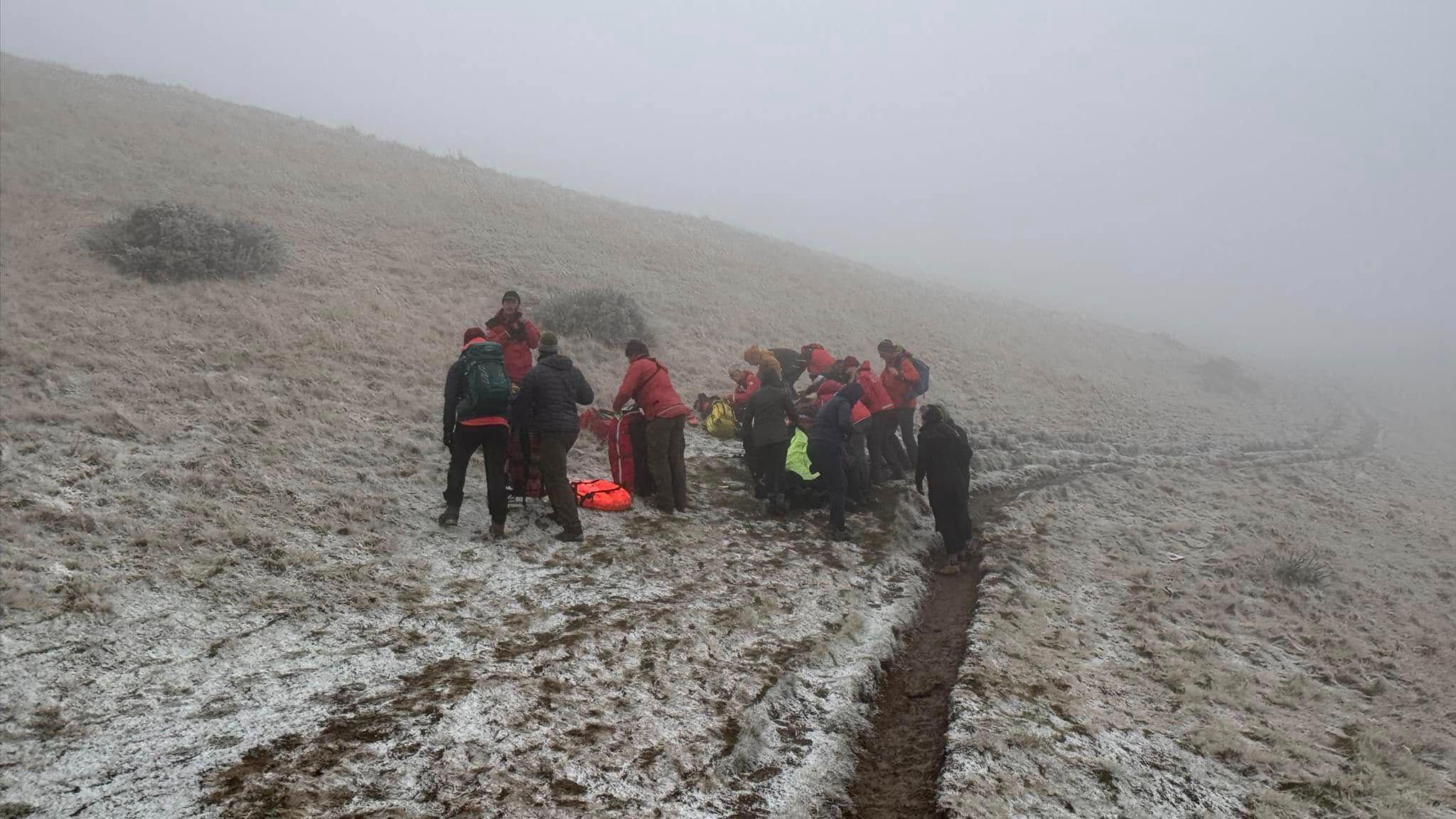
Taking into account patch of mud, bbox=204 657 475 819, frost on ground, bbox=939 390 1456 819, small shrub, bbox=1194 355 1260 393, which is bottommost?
patch of mud, bbox=204 657 475 819

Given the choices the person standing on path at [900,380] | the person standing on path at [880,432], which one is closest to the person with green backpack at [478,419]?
the person standing on path at [880,432]

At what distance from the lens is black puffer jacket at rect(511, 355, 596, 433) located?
327 inches

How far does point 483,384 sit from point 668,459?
9.74 feet

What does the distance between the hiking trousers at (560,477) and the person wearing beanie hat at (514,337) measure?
1847 mm

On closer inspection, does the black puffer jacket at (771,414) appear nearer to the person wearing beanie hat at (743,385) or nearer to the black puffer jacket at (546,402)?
the person wearing beanie hat at (743,385)

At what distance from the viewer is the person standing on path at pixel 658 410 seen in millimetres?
9558

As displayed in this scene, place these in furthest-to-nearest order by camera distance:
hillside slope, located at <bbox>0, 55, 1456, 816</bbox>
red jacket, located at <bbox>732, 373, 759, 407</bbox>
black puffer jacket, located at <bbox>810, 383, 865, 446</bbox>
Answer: red jacket, located at <bbox>732, 373, 759, 407</bbox> < black puffer jacket, located at <bbox>810, 383, 865, 446</bbox> < hillside slope, located at <bbox>0, 55, 1456, 816</bbox>

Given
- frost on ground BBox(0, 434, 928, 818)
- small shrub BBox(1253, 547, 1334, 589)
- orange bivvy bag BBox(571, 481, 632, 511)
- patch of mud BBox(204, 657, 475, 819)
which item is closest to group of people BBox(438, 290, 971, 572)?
orange bivvy bag BBox(571, 481, 632, 511)

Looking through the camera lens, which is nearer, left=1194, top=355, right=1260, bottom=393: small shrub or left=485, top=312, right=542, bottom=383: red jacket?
left=485, top=312, right=542, bottom=383: red jacket

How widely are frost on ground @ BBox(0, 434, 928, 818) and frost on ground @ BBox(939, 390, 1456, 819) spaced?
4.08 feet

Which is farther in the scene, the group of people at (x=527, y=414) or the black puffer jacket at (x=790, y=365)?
the black puffer jacket at (x=790, y=365)

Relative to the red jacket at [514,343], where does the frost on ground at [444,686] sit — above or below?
below

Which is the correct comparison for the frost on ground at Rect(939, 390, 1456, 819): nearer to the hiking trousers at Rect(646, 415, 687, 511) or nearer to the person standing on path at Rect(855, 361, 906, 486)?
the person standing on path at Rect(855, 361, 906, 486)

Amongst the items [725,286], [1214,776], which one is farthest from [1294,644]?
[725,286]
